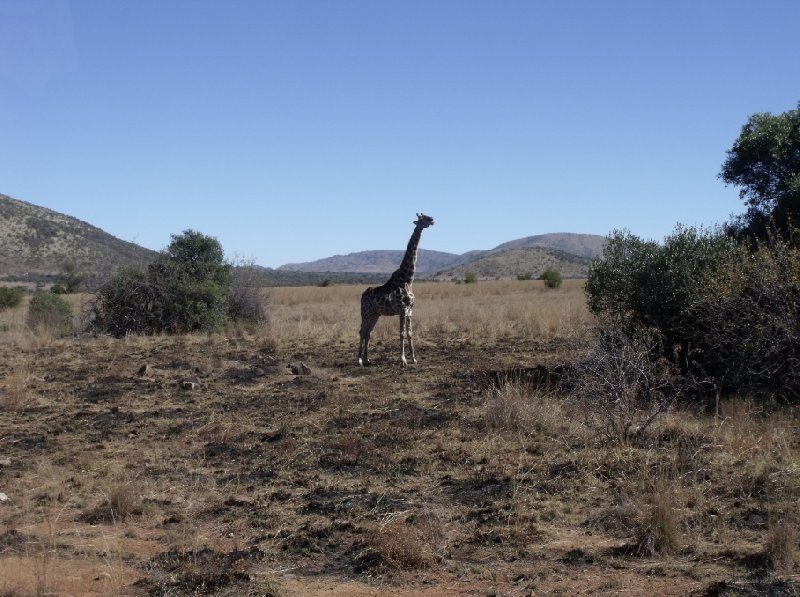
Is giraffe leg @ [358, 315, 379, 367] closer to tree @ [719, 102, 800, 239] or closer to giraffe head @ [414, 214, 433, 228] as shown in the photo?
giraffe head @ [414, 214, 433, 228]

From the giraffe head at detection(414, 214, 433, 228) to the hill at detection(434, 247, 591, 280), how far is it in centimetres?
10294

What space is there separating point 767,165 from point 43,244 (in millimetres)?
69366

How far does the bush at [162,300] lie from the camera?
23047 millimetres

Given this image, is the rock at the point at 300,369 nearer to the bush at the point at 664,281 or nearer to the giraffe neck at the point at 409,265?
the giraffe neck at the point at 409,265

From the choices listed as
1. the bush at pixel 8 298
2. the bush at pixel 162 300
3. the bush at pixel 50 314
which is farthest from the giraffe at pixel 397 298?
the bush at pixel 8 298

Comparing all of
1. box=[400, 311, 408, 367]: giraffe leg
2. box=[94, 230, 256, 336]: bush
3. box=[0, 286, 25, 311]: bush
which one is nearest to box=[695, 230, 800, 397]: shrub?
box=[400, 311, 408, 367]: giraffe leg

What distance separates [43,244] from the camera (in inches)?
2872

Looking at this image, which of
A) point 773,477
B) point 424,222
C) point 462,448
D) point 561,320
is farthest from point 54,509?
point 561,320

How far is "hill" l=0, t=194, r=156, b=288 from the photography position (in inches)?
2672

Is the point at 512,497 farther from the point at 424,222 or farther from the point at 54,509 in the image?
the point at 424,222

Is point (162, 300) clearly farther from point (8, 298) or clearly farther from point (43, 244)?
point (43, 244)

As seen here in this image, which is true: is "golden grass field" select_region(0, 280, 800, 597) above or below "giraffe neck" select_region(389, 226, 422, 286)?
below

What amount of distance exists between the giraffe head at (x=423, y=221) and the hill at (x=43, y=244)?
5195 centimetres

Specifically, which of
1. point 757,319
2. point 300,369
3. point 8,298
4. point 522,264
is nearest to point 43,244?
point 8,298
